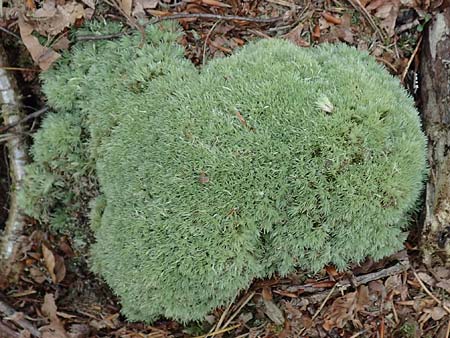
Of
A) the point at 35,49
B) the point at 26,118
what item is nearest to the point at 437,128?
the point at 35,49

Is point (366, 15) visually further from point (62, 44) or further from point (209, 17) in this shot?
point (62, 44)

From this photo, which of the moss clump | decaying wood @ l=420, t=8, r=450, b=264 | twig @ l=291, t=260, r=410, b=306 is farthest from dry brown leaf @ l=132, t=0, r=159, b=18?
twig @ l=291, t=260, r=410, b=306

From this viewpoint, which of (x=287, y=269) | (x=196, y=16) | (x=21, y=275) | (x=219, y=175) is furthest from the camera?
(x=21, y=275)

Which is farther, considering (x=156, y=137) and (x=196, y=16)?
(x=196, y=16)

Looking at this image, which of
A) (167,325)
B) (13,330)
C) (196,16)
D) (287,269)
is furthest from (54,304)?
(196,16)

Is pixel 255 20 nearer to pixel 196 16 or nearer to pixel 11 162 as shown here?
pixel 196 16

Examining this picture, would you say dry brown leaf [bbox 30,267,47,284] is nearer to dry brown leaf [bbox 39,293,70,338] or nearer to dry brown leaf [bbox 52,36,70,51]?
dry brown leaf [bbox 39,293,70,338]
